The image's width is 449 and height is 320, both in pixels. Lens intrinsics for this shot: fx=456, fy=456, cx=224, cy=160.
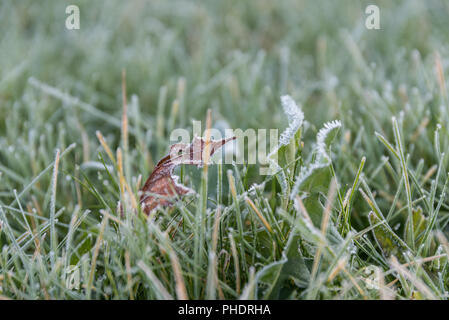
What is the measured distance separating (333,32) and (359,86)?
57cm

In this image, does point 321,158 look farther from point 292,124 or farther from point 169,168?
point 169,168

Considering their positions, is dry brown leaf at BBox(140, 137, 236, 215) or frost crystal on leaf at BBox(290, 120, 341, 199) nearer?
frost crystal on leaf at BBox(290, 120, 341, 199)

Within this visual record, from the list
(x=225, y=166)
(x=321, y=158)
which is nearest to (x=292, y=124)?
(x=321, y=158)

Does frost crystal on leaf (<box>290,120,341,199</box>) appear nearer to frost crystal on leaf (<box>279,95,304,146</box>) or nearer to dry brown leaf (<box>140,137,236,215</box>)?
frost crystal on leaf (<box>279,95,304,146</box>)

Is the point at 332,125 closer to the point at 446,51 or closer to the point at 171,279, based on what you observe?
the point at 171,279

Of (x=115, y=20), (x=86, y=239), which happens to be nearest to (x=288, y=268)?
Answer: (x=86, y=239)

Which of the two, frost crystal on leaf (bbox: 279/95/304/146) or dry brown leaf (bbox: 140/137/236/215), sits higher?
frost crystal on leaf (bbox: 279/95/304/146)

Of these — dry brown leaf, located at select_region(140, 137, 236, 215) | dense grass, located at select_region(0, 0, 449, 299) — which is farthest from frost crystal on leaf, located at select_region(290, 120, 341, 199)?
dry brown leaf, located at select_region(140, 137, 236, 215)

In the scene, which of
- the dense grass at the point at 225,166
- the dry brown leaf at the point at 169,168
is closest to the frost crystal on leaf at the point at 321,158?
the dense grass at the point at 225,166

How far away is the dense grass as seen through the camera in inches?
32.3

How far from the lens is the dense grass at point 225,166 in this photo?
2.69 feet

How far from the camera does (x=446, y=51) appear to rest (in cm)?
164

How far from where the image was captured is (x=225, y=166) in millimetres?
1057

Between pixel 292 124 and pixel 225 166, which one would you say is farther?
pixel 225 166
